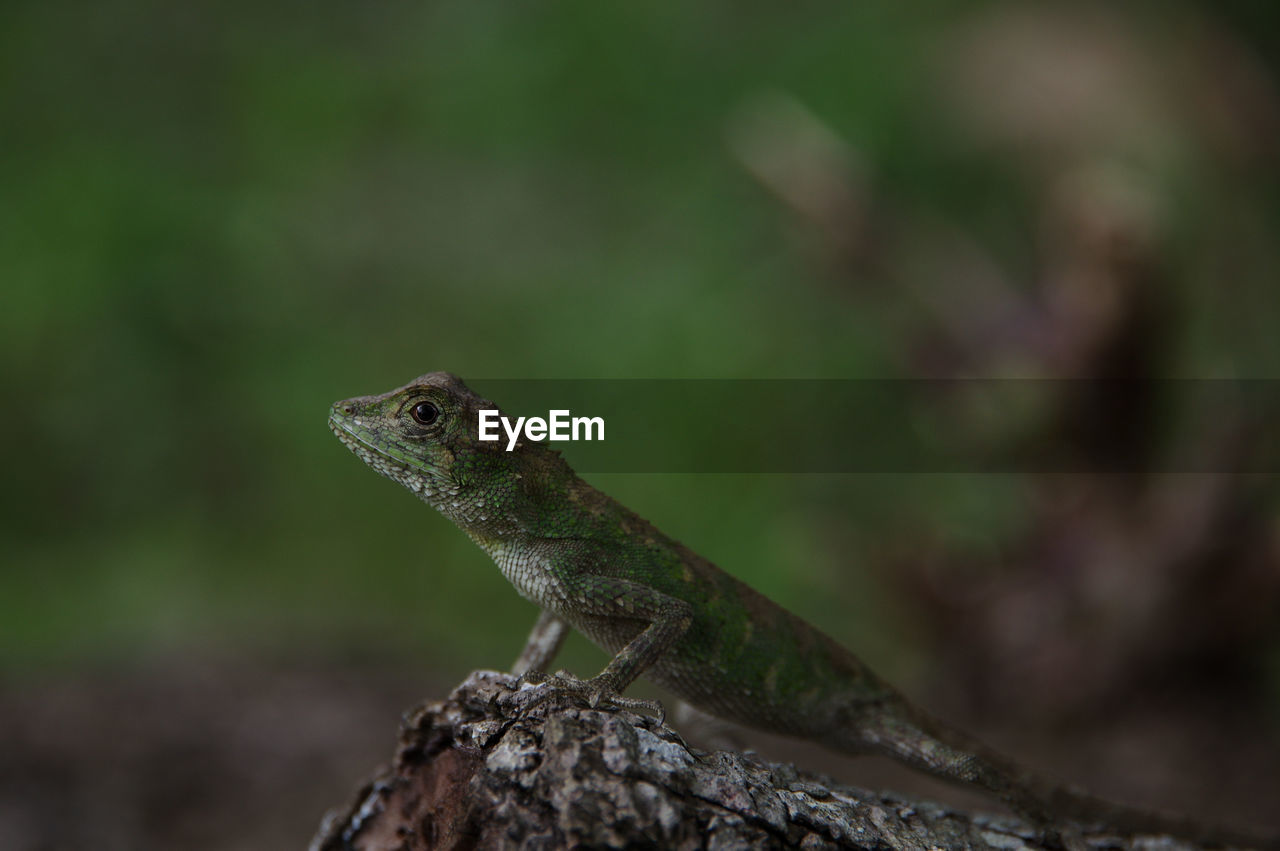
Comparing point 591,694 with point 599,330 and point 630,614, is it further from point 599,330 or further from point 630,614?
point 599,330

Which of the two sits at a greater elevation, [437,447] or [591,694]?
[437,447]

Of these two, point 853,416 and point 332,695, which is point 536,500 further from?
point 853,416

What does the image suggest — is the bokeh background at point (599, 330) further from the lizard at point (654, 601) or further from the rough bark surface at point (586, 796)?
the rough bark surface at point (586, 796)

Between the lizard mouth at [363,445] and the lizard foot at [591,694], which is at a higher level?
the lizard mouth at [363,445]

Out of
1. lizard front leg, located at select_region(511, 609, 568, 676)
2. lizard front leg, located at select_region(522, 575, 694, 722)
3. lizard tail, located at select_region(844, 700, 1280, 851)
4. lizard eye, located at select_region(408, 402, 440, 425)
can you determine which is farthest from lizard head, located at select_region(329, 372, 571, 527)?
lizard tail, located at select_region(844, 700, 1280, 851)

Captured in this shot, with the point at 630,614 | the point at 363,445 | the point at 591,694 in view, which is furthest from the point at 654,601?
the point at 363,445

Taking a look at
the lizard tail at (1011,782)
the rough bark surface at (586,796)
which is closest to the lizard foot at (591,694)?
the rough bark surface at (586,796)

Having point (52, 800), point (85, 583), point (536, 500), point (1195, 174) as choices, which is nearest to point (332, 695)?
point (52, 800)
